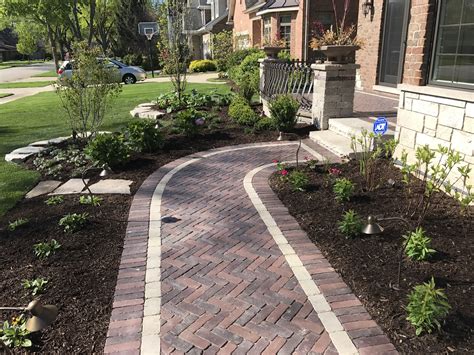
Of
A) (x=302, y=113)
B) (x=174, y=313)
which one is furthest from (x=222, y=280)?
(x=302, y=113)

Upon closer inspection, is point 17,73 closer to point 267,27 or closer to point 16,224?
point 267,27

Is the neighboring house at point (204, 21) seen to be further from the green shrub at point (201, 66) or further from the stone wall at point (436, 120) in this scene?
the stone wall at point (436, 120)

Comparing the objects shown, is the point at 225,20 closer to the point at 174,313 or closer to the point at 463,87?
the point at 463,87

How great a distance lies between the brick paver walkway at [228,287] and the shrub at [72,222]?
517mm

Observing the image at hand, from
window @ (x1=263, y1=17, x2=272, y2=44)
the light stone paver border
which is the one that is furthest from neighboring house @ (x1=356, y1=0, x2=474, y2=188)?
window @ (x1=263, y1=17, x2=272, y2=44)

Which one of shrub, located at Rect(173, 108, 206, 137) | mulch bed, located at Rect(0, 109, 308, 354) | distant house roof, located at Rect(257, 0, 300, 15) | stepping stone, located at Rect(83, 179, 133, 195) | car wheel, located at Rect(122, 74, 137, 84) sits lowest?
mulch bed, located at Rect(0, 109, 308, 354)

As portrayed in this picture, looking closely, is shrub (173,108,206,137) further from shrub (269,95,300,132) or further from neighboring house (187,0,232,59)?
neighboring house (187,0,232,59)

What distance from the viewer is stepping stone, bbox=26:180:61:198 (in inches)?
215

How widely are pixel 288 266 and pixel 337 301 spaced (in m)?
0.61

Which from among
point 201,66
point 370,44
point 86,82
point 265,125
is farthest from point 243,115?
point 201,66

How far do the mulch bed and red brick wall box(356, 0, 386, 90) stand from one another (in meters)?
9.08

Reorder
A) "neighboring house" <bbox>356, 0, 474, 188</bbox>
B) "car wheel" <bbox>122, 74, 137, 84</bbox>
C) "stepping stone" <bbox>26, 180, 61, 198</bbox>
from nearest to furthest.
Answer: "neighboring house" <bbox>356, 0, 474, 188</bbox>
"stepping stone" <bbox>26, 180, 61, 198</bbox>
"car wheel" <bbox>122, 74, 137, 84</bbox>

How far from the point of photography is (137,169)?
626 cm

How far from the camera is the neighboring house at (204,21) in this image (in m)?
33.8
